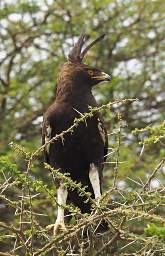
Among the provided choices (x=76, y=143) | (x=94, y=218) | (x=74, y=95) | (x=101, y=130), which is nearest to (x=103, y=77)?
(x=74, y=95)

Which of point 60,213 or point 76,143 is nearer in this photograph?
point 60,213

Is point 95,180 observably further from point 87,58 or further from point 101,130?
point 87,58

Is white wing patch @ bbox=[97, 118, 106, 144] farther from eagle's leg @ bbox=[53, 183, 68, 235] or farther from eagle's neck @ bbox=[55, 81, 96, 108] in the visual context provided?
eagle's leg @ bbox=[53, 183, 68, 235]

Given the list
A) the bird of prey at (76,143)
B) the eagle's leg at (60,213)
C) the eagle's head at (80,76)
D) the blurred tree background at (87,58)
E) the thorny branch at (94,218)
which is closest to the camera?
the thorny branch at (94,218)

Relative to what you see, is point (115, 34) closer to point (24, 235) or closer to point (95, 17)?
point (95, 17)

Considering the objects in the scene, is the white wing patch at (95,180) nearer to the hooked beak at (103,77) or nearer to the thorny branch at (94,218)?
the hooked beak at (103,77)

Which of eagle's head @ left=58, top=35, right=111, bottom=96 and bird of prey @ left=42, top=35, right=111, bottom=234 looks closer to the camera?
bird of prey @ left=42, top=35, right=111, bottom=234

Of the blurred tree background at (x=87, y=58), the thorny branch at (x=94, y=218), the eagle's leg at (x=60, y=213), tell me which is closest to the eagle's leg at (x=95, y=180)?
the eagle's leg at (x=60, y=213)

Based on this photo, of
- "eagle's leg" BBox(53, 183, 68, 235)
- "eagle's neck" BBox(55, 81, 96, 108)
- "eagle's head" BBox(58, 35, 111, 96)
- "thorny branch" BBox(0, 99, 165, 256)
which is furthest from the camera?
"eagle's head" BBox(58, 35, 111, 96)

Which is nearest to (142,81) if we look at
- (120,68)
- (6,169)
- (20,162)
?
(120,68)

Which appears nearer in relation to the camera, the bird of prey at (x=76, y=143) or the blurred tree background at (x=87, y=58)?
the bird of prey at (x=76, y=143)

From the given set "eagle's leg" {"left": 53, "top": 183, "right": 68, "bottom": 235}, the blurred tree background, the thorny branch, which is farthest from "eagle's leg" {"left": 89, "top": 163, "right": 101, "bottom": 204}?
the blurred tree background

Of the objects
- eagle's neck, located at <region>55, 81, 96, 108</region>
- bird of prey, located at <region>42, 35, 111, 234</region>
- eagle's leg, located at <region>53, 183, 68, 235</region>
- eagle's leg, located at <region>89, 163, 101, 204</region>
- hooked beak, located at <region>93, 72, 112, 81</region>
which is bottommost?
eagle's leg, located at <region>53, 183, 68, 235</region>

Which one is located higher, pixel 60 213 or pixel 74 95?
pixel 74 95
